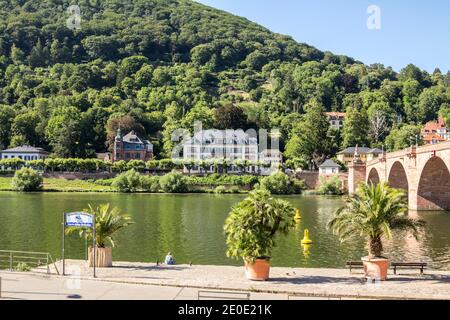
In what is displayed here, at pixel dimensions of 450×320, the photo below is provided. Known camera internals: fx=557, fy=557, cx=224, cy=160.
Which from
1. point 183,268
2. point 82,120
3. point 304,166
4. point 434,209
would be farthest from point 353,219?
point 82,120

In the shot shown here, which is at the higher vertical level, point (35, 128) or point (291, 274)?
point (35, 128)

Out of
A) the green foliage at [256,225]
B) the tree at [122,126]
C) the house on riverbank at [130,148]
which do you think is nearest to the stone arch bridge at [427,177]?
the green foliage at [256,225]

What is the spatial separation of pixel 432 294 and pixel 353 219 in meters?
5.19

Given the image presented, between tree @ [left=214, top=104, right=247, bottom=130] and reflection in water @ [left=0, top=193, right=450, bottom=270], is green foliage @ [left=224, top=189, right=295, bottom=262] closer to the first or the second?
reflection in water @ [left=0, top=193, right=450, bottom=270]

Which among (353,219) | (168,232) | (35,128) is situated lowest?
(168,232)

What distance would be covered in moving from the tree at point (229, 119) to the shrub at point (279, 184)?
154ft

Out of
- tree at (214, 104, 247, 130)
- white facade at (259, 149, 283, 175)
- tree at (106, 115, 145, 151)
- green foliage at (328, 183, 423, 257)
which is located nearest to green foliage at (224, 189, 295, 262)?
green foliage at (328, 183, 423, 257)

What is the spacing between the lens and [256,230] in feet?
76.8

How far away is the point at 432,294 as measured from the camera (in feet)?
68.1

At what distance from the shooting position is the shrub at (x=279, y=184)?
393 feet

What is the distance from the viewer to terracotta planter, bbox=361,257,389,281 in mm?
23812

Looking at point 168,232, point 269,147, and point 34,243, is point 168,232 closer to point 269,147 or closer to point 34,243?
point 34,243

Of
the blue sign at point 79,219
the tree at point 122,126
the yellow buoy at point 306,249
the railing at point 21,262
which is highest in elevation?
the tree at point 122,126

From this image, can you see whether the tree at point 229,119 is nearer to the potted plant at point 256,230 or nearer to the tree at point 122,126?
the tree at point 122,126
